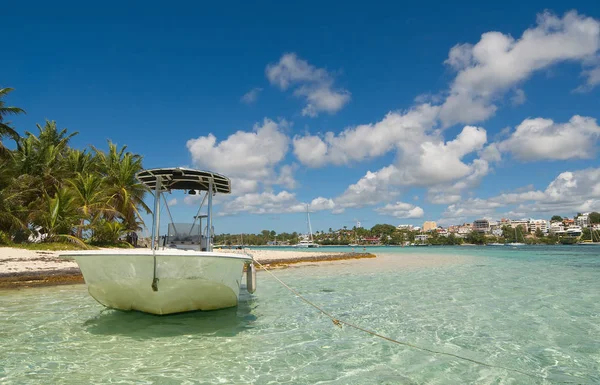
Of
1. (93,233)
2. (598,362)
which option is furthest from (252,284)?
(93,233)

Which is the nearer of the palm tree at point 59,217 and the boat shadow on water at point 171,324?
the boat shadow on water at point 171,324

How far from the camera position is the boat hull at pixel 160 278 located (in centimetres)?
722

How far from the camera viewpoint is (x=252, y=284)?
10.6m

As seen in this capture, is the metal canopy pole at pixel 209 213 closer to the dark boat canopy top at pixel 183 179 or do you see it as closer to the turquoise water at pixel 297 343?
the dark boat canopy top at pixel 183 179

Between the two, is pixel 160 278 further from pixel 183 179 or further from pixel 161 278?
pixel 183 179

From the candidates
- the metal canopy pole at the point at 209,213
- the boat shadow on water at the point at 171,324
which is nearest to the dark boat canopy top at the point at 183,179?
the metal canopy pole at the point at 209,213

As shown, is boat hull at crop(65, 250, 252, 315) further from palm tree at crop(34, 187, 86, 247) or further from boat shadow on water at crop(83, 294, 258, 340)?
palm tree at crop(34, 187, 86, 247)

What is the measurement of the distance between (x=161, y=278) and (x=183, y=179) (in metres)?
3.81

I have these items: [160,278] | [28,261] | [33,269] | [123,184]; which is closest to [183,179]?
[160,278]

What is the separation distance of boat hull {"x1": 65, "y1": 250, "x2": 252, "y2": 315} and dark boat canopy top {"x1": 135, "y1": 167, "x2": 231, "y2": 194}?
9.61ft

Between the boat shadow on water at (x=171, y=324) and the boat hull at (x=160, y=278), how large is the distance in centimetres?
33

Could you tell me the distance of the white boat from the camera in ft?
23.7

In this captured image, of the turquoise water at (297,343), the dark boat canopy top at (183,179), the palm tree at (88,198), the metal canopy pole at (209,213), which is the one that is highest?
the palm tree at (88,198)

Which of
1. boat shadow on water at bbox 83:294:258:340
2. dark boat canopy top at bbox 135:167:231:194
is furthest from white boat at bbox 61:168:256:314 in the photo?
dark boat canopy top at bbox 135:167:231:194
